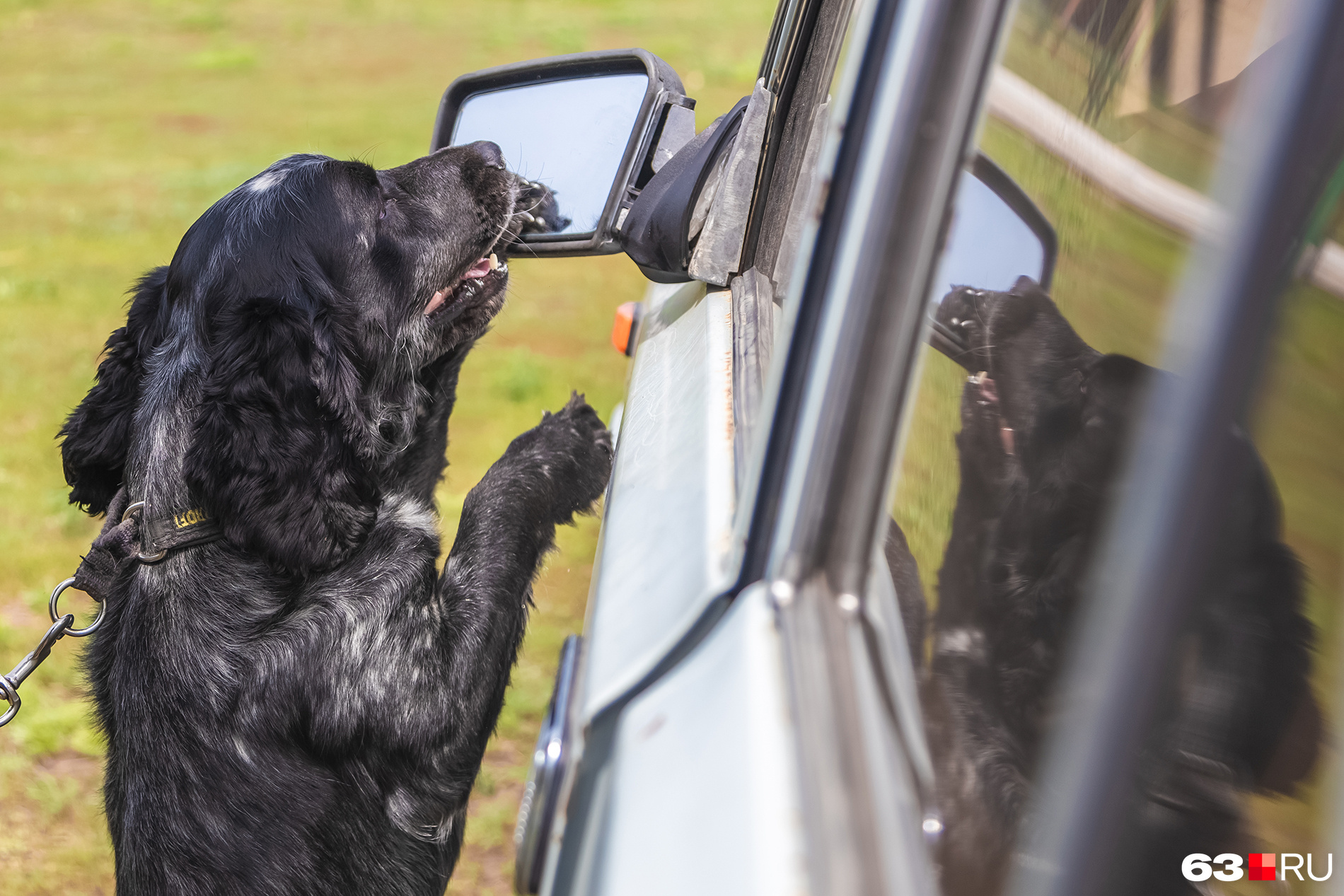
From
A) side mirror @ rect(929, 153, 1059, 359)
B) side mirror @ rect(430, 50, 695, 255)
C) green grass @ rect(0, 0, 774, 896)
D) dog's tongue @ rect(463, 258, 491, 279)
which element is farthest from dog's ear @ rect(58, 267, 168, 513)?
side mirror @ rect(929, 153, 1059, 359)

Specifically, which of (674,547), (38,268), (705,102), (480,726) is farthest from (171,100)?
(674,547)

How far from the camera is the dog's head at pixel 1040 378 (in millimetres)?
762

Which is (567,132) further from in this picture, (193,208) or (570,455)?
(193,208)

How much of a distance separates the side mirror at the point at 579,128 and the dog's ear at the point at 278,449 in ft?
2.68

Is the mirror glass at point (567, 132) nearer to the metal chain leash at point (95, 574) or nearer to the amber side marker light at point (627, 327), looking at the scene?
the amber side marker light at point (627, 327)

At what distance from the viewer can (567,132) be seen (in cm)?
328

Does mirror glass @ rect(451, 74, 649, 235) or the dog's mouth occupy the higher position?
mirror glass @ rect(451, 74, 649, 235)

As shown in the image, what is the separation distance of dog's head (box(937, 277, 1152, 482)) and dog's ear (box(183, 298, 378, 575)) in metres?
1.79

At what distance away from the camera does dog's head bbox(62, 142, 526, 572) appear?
245 centimetres

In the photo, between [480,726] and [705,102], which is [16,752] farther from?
[705,102]

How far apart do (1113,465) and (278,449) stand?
7.02 feet

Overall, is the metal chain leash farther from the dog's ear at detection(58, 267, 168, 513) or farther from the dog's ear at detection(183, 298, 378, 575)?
the dog's ear at detection(58, 267, 168, 513)

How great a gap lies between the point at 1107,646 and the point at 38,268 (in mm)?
9662

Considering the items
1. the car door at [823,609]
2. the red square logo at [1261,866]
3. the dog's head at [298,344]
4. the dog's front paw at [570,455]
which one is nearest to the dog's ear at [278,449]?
the dog's head at [298,344]
